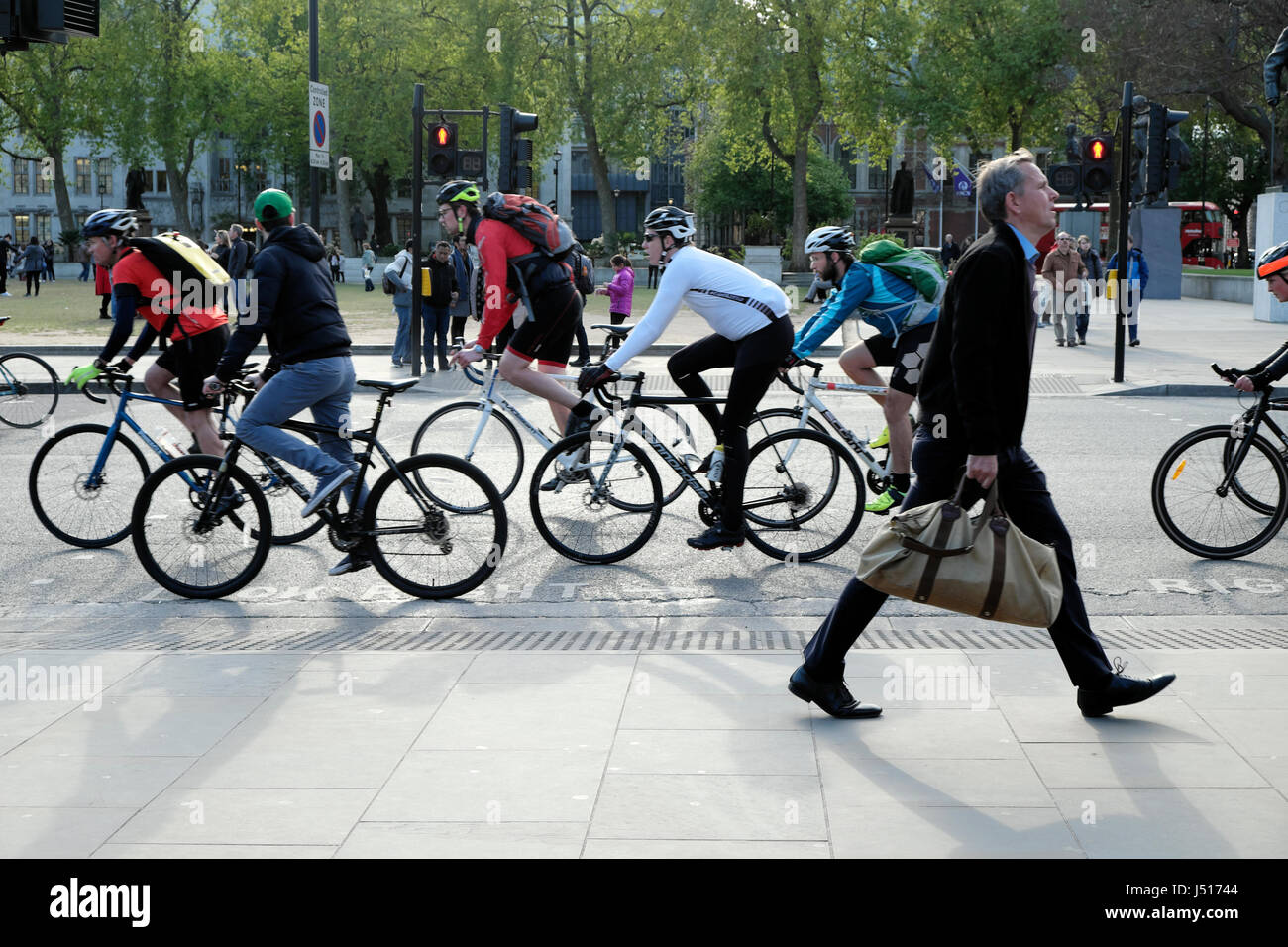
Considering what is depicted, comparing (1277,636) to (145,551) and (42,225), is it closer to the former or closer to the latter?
(145,551)

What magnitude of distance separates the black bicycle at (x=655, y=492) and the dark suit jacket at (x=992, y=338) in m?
3.05

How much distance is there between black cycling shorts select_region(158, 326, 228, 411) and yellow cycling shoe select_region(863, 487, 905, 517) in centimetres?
366

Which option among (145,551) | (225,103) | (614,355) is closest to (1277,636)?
(614,355)

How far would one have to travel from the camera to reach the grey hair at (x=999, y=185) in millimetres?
4406

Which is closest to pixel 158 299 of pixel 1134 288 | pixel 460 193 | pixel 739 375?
pixel 460 193

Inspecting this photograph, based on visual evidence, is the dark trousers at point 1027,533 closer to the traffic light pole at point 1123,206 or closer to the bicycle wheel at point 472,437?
the bicycle wheel at point 472,437

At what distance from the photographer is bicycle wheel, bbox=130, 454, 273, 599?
6.69m

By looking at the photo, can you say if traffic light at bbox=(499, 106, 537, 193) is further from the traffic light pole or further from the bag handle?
the bag handle

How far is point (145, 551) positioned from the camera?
677 cm

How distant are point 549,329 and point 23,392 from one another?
21.3ft

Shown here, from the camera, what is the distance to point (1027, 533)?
15.0 feet

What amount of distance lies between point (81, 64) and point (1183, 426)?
55.6m

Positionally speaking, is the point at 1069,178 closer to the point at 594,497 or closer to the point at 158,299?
the point at 594,497
